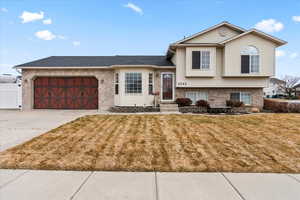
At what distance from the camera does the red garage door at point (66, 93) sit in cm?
1537

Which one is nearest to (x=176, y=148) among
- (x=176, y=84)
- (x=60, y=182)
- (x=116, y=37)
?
(x=60, y=182)

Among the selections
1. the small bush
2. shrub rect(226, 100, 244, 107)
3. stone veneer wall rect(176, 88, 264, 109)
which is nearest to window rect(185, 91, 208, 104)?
stone veneer wall rect(176, 88, 264, 109)

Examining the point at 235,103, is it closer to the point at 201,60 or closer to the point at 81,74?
the point at 201,60

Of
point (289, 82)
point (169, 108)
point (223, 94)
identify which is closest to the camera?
point (169, 108)

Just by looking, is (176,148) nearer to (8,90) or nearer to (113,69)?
(113,69)

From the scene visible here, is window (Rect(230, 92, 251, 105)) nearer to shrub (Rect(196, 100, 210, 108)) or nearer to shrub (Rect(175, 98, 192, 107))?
shrub (Rect(196, 100, 210, 108))

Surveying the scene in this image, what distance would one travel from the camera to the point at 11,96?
15352 millimetres

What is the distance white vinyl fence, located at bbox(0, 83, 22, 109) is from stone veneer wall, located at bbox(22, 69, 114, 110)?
1.44 feet

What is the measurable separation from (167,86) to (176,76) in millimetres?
1185

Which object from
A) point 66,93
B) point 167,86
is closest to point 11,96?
point 66,93

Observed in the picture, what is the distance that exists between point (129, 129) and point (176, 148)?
111 inches

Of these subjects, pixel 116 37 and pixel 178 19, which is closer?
pixel 178 19

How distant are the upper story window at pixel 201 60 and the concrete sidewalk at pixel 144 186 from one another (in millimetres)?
11308

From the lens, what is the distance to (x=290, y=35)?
49.8ft
